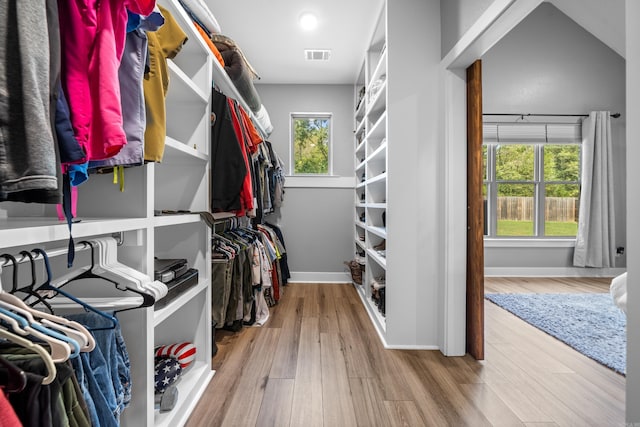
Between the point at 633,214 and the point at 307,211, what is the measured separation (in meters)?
3.43

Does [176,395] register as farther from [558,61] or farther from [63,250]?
[558,61]

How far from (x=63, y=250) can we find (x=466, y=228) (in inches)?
82.4

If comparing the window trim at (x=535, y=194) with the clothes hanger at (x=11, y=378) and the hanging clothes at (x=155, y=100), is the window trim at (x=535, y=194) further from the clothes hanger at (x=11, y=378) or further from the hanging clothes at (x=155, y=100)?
the clothes hanger at (x=11, y=378)

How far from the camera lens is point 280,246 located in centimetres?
368

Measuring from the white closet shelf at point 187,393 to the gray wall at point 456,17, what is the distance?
97.0 inches

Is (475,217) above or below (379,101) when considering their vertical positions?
below

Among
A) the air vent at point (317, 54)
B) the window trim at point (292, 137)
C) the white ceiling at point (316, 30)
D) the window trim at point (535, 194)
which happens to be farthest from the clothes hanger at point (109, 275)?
the window trim at point (535, 194)

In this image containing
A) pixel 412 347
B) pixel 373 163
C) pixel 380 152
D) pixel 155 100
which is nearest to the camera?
pixel 155 100

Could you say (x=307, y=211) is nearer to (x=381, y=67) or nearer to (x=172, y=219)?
(x=381, y=67)

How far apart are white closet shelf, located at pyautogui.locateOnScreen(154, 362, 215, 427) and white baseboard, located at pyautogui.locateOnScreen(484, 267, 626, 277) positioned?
4039 millimetres

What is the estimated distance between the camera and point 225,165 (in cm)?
187

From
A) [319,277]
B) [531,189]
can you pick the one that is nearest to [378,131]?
[319,277]

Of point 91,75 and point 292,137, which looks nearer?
point 91,75

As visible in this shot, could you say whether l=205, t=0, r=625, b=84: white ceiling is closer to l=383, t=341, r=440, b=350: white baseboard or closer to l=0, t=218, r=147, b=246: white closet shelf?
l=0, t=218, r=147, b=246: white closet shelf
